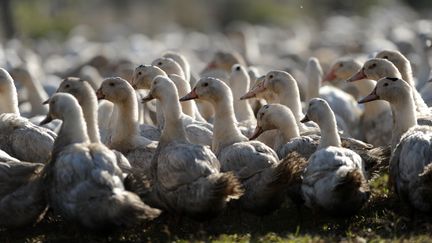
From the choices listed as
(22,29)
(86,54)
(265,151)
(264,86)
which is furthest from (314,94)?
(22,29)

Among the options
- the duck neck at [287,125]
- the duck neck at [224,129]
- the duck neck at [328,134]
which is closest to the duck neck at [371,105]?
the duck neck at [287,125]

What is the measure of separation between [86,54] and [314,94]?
17219mm

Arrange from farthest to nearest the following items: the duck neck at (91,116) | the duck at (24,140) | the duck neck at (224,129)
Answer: the duck at (24,140) < the duck neck at (224,129) < the duck neck at (91,116)

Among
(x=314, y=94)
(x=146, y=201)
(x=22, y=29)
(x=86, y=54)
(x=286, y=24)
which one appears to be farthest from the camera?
(x=286, y=24)

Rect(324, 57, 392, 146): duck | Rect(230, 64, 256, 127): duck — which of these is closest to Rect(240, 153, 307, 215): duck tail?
Rect(230, 64, 256, 127): duck

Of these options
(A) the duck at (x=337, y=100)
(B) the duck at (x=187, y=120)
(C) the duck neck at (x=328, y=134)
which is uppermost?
(C) the duck neck at (x=328, y=134)

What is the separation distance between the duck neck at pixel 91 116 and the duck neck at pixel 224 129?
1318mm

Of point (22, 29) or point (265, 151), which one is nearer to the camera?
point (265, 151)

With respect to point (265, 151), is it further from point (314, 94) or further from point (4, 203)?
point (314, 94)

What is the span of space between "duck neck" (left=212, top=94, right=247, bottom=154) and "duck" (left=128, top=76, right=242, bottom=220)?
779 millimetres

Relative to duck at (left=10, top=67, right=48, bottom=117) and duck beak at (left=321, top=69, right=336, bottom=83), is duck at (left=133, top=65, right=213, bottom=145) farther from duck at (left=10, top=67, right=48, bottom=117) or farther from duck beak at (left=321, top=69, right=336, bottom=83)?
duck beak at (left=321, top=69, right=336, bottom=83)

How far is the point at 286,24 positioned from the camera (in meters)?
59.8

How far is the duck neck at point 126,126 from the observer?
1163cm

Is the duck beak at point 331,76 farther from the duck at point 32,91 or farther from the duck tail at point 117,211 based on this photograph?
the duck tail at point 117,211
